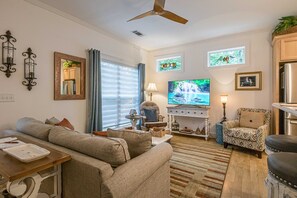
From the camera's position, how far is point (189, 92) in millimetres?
4547

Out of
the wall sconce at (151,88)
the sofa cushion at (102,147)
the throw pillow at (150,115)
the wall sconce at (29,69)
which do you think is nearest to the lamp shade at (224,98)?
the throw pillow at (150,115)

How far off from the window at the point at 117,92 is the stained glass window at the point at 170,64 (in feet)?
2.92

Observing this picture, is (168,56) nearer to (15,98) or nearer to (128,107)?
(128,107)

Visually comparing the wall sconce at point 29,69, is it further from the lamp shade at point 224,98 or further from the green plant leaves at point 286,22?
the green plant leaves at point 286,22

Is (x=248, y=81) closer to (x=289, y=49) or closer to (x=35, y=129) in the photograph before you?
(x=289, y=49)

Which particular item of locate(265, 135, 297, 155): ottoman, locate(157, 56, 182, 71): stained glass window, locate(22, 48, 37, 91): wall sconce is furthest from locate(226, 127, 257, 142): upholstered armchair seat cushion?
locate(22, 48, 37, 91): wall sconce

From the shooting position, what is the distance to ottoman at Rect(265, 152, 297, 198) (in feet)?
2.92

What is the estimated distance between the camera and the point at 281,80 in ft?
10.8

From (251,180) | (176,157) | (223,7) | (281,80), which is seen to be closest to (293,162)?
(251,180)

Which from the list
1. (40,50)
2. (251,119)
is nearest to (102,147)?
(40,50)

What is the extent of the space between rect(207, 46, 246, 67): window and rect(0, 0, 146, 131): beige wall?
10.2 ft

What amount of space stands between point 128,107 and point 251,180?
331 centimetres

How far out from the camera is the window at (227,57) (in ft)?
13.3

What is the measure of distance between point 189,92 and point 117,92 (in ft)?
6.53
